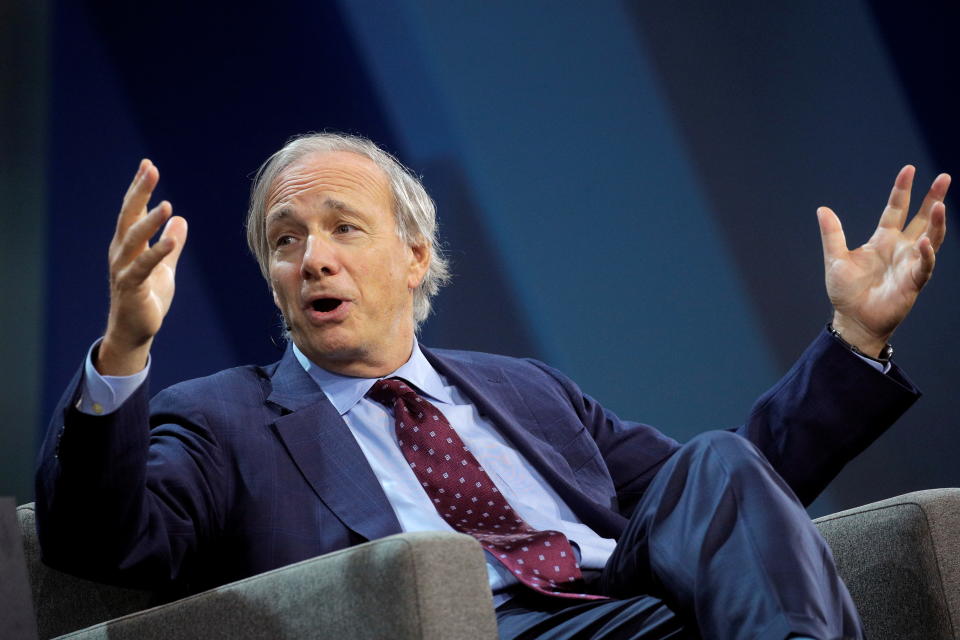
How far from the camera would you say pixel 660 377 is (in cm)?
254

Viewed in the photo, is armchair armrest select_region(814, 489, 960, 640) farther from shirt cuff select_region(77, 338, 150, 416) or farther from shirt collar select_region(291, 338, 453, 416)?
shirt cuff select_region(77, 338, 150, 416)

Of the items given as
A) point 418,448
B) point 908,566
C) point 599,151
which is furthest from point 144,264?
point 599,151

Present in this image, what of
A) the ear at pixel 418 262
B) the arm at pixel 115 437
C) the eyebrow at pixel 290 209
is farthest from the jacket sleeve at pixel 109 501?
the ear at pixel 418 262

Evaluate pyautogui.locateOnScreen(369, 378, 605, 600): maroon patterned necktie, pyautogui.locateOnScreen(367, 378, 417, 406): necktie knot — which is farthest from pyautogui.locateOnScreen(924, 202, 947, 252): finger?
pyautogui.locateOnScreen(367, 378, 417, 406): necktie knot

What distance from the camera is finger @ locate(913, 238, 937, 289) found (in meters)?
1.52

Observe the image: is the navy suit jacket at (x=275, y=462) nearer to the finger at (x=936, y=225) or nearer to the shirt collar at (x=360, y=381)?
the shirt collar at (x=360, y=381)

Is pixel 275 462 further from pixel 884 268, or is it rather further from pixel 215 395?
pixel 884 268

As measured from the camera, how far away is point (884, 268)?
63.5 inches

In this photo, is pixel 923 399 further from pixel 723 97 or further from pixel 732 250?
pixel 723 97

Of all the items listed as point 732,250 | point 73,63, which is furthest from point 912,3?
point 73,63

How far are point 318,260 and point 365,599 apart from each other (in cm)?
81

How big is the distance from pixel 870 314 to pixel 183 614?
1.02 metres

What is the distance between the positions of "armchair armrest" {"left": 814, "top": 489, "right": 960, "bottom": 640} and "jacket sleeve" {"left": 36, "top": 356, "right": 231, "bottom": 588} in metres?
0.93

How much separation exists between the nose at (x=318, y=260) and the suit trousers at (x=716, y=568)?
25.3 inches
